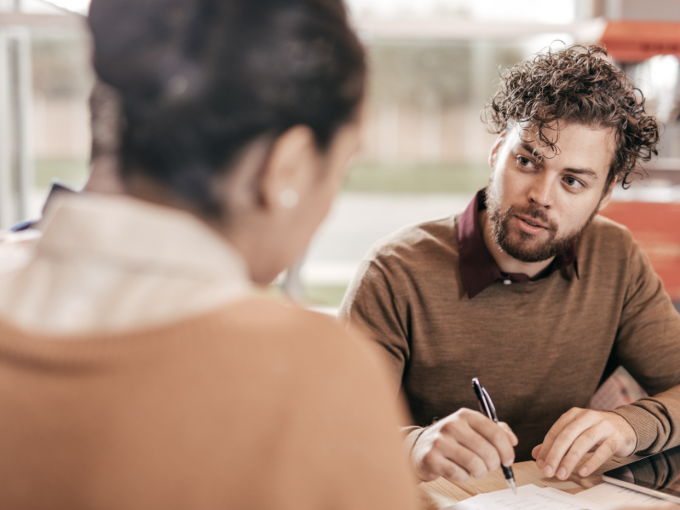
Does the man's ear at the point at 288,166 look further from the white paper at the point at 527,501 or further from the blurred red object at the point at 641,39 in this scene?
the blurred red object at the point at 641,39

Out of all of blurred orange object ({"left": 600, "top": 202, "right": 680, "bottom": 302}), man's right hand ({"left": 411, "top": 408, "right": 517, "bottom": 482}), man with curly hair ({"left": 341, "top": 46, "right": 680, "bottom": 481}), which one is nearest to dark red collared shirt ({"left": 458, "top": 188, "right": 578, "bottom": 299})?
man with curly hair ({"left": 341, "top": 46, "right": 680, "bottom": 481})

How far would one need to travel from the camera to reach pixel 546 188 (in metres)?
1.27

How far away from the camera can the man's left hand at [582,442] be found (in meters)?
1.00

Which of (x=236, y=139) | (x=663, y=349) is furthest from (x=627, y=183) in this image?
(x=236, y=139)

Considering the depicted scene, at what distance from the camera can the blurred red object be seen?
2.67 meters

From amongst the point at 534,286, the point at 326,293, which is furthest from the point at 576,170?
the point at 326,293

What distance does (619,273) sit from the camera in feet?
4.72

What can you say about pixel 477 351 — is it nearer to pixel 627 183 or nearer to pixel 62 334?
pixel 627 183

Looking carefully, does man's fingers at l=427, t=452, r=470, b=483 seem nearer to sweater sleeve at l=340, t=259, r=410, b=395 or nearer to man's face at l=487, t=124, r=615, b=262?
sweater sleeve at l=340, t=259, r=410, b=395

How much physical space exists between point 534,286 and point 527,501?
1.86ft

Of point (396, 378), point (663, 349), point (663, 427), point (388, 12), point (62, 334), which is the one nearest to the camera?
point (62, 334)

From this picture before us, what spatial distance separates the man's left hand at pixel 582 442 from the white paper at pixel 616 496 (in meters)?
0.04

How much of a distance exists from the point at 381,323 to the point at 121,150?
87 centimetres

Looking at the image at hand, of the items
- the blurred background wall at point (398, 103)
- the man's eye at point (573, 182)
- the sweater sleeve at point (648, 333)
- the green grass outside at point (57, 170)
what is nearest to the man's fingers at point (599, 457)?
the sweater sleeve at point (648, 333)
